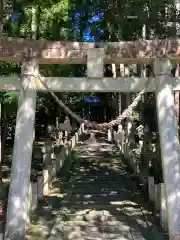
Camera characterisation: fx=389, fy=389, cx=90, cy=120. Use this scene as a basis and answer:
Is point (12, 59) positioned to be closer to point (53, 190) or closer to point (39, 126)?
point (53, 190)

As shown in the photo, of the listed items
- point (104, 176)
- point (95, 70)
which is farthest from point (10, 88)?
point (104, 176)

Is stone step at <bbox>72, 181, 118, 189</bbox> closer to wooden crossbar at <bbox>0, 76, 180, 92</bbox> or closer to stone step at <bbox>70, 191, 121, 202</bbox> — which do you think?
stone step at <bbox>70, 191, 121, 202</bbox>

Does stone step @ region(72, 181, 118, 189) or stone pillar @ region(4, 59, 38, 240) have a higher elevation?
stone pillar @ region(4, 59, 38, 240)

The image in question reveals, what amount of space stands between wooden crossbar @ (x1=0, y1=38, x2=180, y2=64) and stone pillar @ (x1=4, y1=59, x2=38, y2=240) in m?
0.23

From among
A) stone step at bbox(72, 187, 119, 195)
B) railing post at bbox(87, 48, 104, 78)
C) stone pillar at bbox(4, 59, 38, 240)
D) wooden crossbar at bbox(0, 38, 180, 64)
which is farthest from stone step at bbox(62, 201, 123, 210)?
wooden crossbar at bbox(0, 38, 180, 64)

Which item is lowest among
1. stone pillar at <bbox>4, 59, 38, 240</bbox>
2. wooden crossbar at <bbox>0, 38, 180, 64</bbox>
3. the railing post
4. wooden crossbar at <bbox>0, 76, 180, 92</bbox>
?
stone pillar at <bbox>4, 59, 38, 240</bbox>

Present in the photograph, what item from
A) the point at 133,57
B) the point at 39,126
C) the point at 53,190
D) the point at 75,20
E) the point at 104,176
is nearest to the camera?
the point at 133,57

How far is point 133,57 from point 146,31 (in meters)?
5.15

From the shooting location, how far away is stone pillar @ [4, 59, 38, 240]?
6309 mm

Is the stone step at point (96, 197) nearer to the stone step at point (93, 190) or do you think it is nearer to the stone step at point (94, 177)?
the stone step at point (93, 190)

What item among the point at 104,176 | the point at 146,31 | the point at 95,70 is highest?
the point at 146,31

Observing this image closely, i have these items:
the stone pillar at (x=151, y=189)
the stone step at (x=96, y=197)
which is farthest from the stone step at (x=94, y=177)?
the stone pillar at (x=151, y=189)

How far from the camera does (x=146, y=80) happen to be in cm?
673

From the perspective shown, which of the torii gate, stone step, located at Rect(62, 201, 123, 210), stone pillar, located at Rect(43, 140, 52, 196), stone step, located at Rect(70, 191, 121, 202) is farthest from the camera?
stone pillar, located at Rect(43, 140, 52, 196)
